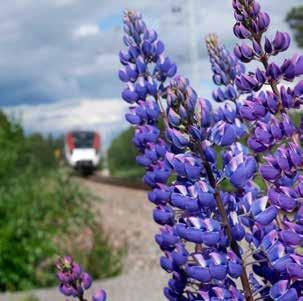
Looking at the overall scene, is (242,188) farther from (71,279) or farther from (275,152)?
(71,279)

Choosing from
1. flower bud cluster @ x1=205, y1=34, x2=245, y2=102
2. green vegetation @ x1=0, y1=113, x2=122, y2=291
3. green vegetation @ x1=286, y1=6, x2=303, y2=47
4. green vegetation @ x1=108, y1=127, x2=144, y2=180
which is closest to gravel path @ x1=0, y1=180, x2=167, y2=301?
green vegetation @ x1=0, y1=113, x2=122, y2=291

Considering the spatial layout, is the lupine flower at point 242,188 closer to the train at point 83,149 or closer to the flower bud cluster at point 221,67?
the flower bud cluster at point 221,67

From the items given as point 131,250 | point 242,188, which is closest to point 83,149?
point 131,250

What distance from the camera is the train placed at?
1622 inches

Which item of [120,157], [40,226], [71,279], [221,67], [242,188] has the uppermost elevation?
[221,67]

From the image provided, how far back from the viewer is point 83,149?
42469mm

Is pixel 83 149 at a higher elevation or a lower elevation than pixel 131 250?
lower

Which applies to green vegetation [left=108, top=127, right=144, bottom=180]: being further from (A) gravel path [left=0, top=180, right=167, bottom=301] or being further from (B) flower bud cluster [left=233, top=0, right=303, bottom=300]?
(B) flower bud cluster [left=233, top=0, right=303, bottom=300]

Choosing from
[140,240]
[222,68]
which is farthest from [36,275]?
[222,68]

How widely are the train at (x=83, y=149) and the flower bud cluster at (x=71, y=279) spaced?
39120 mm

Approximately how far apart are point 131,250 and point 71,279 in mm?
10504

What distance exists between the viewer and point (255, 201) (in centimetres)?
138

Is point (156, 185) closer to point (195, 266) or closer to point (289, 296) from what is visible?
point (195, 266)

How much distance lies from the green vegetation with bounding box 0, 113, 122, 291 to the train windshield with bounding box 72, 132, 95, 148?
97.4 feet
